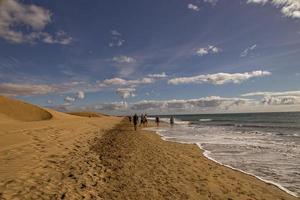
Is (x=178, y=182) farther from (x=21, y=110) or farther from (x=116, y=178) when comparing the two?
(x=21, y=110)

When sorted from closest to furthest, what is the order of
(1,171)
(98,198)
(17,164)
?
(98,198)
(1,171)
(17,164)

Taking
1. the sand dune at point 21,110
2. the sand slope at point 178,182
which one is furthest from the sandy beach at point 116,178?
the sand dune at point 21,110

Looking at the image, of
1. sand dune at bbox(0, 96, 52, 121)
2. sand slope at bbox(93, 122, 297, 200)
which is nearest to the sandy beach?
sand slope at bbox(93, 122, 297, 200)

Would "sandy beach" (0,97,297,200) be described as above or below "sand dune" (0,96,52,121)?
below

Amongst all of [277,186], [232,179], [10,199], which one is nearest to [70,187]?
[10,199]

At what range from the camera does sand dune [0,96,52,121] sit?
149 feet

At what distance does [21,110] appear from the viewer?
160 ft

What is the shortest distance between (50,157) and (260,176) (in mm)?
8658

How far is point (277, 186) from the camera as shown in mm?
9516

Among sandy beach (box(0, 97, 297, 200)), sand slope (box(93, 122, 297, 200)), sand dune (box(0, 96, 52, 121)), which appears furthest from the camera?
sand dune (box(0, 96, 52, 121))

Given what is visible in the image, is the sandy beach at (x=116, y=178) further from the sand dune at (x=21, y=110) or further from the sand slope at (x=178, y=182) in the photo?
the sand dune at (x=21, y=110)

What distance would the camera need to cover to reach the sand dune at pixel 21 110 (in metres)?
45.3

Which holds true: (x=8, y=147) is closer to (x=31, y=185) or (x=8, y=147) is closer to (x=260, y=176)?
(x=31, y=185)

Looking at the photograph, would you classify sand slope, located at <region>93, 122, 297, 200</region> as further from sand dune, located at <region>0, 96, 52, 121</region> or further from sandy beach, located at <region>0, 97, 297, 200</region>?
sand dune, located at <region>0, 96, 52, 121</region>
